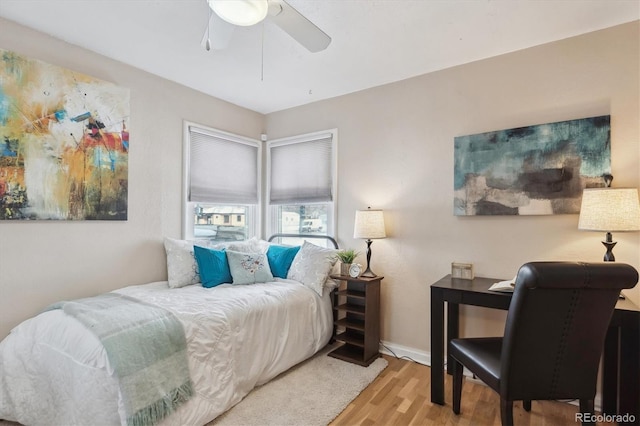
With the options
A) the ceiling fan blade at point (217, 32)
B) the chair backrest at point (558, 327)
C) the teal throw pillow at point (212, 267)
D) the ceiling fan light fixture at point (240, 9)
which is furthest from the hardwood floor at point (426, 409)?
the ceiling fan blade at point (217, 32)

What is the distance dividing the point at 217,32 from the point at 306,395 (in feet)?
7.76

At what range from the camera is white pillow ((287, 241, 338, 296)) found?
2.97 m

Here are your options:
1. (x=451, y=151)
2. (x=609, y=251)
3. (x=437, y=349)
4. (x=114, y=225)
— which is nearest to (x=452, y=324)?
(x=437, y=349)

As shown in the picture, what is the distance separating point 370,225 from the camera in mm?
2900

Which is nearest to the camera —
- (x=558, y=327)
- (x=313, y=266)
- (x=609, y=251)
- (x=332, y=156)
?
(x=558, y=327)

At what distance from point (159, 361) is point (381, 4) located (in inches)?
96.8

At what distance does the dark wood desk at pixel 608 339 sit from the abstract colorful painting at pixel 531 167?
63 centimetres

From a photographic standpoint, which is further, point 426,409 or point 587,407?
point 426,409

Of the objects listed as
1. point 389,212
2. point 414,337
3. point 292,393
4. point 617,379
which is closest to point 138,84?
point 389,212

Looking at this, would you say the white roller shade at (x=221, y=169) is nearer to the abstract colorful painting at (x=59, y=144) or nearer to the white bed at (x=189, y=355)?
the abstract colorful painting at (x=59, y=144)

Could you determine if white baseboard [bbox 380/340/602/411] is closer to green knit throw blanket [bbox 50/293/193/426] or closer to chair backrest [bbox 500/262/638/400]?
chair backrest [bbox 500/262/638/400]

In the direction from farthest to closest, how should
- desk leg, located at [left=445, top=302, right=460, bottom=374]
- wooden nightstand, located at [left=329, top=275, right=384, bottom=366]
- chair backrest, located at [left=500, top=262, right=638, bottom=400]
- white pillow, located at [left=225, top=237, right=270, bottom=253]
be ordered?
white pillow, located at [left=225, top=237, right=270, bottom=253]
wooden nightstand, located at [left=329, top=275, right=384, bottom=366]
desk leg, located at [left=445, top=302, right=460, bottom=374]
chair backrest, located at [left=500, top=262, right=638, bottom=400]

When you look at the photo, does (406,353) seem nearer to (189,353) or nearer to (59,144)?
(189,353)

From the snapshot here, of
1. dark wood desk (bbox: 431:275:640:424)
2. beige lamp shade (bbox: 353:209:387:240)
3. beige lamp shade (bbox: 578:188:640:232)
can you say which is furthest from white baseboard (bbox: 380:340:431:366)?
beige lamp shade (bbox: 578:188:640:232)
